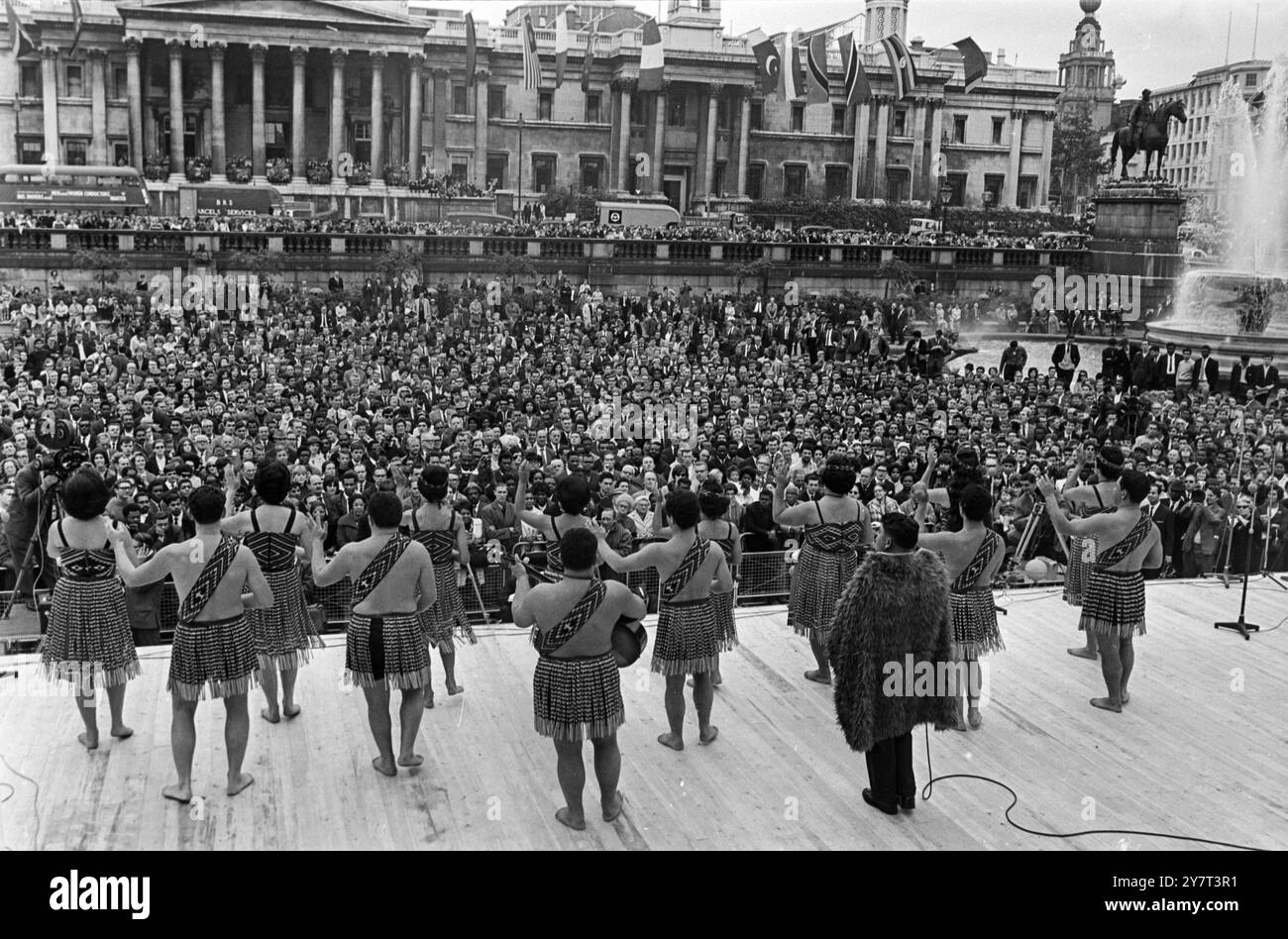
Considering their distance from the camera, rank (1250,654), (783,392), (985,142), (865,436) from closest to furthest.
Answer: (1250,654) < (865,436) < (783,392) < (985,142)

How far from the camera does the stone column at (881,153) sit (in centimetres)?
6769

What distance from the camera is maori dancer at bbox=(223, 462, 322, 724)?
7.15 meters

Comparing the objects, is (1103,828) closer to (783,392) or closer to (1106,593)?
(1106,593)

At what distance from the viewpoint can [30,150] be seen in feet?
185

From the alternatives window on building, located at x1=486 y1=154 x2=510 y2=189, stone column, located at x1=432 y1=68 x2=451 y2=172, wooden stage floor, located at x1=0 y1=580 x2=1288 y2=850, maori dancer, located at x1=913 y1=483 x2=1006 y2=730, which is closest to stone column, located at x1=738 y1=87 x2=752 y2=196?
window on building, located at x1=486 y1=154 x2=510 y2=189

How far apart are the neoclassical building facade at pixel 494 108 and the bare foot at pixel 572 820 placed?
46.2m

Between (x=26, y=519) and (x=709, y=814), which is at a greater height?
(x=26, y=519)

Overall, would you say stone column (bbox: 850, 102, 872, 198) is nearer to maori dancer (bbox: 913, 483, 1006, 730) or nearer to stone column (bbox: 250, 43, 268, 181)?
stone column (bbox: 250, 43, 268, 181)

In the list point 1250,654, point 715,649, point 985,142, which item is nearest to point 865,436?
point 1250,654

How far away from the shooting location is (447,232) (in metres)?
39.1

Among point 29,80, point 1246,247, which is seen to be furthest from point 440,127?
point 1246,247

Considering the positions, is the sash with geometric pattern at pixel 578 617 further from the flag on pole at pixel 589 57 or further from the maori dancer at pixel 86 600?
the flag on pole at pixel 589 57

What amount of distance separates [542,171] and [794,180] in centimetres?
1437

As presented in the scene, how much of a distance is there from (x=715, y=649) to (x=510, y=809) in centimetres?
159
